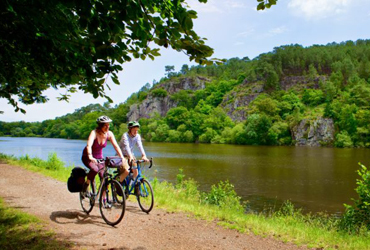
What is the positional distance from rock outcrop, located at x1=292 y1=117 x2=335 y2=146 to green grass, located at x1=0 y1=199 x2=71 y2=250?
2802 inches

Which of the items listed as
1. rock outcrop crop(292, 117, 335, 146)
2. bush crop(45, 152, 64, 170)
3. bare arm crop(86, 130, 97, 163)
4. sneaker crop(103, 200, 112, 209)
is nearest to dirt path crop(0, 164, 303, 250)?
sneaker crop(103, 200, 112, 209)

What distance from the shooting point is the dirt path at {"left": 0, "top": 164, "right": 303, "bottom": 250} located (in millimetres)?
4681

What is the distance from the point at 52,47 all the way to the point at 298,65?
404 ft

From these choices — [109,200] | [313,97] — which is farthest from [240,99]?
[109,200]

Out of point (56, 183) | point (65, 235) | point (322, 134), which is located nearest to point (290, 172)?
point (56, 183)

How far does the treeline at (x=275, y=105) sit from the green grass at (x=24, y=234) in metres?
68.0

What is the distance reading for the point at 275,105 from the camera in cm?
8719

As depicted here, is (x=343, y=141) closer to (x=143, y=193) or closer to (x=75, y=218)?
(x=143, y=193)

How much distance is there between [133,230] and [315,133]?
7268cm

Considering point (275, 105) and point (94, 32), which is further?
point (275, 105)

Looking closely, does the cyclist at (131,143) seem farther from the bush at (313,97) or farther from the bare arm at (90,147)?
the bush at (313,97)

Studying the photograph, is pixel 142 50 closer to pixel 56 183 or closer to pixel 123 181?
pixel 123 181

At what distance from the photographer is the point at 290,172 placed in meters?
25.0

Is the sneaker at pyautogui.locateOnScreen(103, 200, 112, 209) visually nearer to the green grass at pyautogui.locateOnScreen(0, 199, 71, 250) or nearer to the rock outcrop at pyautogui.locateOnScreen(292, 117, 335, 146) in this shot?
the green grass at pyautogui.locateOnScreen(0, 199, 71, 250)
